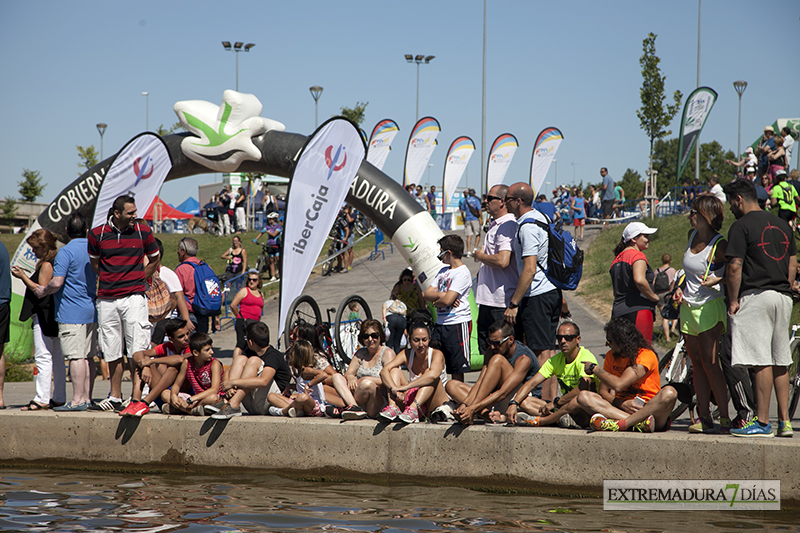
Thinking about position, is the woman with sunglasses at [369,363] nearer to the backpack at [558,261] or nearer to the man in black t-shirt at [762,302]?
the backpack at [558,261]

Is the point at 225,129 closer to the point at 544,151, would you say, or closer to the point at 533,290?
the point at 533,290

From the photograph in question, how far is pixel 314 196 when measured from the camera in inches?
332

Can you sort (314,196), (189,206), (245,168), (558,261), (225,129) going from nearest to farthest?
(558,261) → (314,196) → (225,129) → (245,168) → (189,206)

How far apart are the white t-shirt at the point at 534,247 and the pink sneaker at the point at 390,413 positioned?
155 cm

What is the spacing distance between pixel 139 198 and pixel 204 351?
13.3 feet

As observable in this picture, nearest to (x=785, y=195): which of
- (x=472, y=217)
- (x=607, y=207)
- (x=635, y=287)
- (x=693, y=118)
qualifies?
(x=693, y=118)

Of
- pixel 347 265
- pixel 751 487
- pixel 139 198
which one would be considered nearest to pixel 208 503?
pixel 751 487

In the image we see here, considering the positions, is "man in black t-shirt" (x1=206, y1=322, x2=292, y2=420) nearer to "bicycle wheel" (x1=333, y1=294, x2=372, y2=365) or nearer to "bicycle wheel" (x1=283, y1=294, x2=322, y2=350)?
"bicycle wheel" (x1=283, y1=294, x2=322, y2=350)

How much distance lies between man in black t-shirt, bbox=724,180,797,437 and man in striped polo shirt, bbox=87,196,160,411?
4870 millimetres

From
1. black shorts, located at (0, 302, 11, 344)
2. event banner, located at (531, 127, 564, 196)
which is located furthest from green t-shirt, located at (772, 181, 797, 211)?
black shorts, located at (0, 302, 11, 344)

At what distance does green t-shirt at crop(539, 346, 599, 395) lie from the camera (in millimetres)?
5684

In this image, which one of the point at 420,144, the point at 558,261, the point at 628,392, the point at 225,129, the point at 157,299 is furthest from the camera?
the point at 420,144

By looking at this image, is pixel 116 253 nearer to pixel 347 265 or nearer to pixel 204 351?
pixel 204 351

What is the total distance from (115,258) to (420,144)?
20.3 meters
